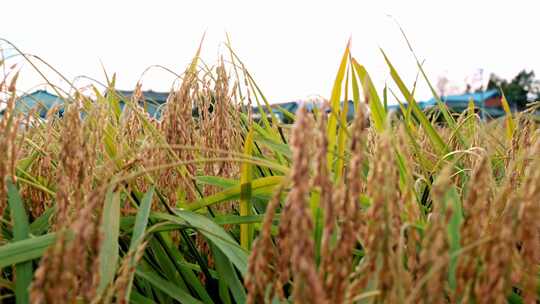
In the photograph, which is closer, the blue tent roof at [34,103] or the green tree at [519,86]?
the blue tent roof at [34,103]

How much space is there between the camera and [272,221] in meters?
0.98

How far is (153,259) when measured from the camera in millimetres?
1147

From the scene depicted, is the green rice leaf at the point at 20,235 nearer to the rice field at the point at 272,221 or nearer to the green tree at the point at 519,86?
the rice field at the point at 272,221

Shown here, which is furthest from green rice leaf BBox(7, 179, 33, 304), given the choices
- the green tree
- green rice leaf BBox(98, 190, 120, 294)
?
the green tree

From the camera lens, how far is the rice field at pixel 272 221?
64 centimetres

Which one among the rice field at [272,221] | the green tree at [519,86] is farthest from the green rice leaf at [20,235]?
the green tree at [519,86]

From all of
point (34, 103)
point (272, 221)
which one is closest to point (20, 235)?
point (272, 221)

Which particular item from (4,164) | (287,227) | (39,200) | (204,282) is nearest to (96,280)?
(287,227)

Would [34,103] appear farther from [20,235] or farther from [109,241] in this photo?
[109,241]

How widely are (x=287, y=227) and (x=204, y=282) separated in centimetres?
59

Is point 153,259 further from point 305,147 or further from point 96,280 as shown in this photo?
point 305,147

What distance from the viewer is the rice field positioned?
2.09 feet

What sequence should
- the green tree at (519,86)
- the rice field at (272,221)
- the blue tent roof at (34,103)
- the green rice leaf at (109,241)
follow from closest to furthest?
the rice field at (272,221), the green rice leaf at (109,241), the blue tent roof at (34,103), the green tree at (519,86)

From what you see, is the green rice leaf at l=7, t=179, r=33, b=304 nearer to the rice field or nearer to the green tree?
the rice field
